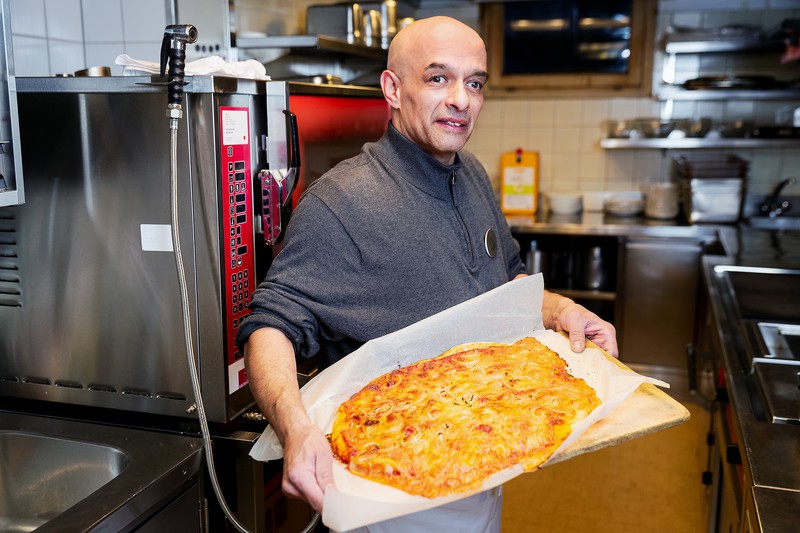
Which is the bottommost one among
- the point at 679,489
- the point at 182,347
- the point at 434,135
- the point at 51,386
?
the point at 679,489

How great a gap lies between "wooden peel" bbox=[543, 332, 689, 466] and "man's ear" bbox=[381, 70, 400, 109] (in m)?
0.79

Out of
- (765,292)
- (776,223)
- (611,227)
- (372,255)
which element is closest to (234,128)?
(372,255)

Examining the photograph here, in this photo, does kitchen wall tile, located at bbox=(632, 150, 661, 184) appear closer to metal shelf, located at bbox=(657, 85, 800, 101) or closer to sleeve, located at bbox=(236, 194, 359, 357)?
metal shelf, located at bbox=(657, 85, 800, 101)

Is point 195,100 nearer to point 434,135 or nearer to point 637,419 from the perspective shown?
point 434,135

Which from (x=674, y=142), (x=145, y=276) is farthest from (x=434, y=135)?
(x=674, y=142)

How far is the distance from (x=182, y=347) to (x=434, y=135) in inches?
27.0

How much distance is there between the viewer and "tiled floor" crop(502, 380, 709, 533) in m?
2.85

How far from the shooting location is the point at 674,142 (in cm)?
416

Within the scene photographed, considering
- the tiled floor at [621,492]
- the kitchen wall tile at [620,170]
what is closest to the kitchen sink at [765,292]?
the tiled floor at [621,492]

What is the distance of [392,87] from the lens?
165 centimetres

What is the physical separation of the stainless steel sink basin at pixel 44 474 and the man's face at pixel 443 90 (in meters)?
0.90

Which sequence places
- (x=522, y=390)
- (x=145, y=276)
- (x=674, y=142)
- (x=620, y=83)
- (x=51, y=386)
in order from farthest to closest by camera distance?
1. (x=620, y=83)
2. (x=674, y=142)
3. (x=51, y=386)
4. (x=145, y=276)
5. (x=522, y=390)

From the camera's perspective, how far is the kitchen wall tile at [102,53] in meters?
2.22

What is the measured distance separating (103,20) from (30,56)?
289mm
